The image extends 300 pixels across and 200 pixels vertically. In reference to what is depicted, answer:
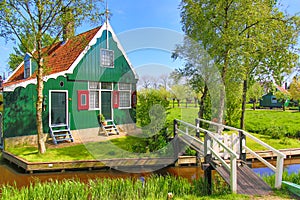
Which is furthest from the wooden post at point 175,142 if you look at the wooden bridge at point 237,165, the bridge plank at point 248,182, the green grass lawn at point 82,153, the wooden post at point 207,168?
the bridge plank at point 248,182

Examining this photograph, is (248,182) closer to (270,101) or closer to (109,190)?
(109,190)

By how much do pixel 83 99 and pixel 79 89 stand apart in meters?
0.51

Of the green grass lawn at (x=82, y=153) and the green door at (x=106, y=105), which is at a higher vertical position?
the green door at (x=106, y=105)

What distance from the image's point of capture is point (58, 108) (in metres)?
9.78

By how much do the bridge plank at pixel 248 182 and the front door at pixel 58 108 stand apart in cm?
729

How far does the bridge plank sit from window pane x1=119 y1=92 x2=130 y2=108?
7.53 meters

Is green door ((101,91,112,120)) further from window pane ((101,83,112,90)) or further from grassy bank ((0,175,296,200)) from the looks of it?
grassy bank ((0,175,296,200))

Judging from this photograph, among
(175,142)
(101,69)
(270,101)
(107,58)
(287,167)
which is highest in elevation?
(107,58)

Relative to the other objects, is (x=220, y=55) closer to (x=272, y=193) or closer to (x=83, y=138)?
(x=272, y=193)

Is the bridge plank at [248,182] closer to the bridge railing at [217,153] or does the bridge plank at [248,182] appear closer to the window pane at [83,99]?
the bridge railing at [217,153]

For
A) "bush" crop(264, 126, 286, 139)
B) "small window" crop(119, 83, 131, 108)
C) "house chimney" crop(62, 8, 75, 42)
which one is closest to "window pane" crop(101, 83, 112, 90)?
"small window" crop(119, 83, 131, 108)

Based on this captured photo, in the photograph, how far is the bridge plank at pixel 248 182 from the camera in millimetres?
4316

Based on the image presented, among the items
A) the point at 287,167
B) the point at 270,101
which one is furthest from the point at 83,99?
the point at 270,101

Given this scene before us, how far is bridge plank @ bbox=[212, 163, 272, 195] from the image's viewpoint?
4316 mm
